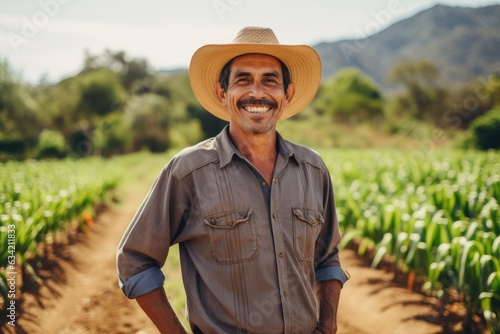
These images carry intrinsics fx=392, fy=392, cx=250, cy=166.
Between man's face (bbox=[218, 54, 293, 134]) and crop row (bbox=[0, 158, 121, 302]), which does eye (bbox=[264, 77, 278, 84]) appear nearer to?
man's face (bbox=[218, 54, 293, 134])

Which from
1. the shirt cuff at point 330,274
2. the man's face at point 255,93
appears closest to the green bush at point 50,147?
the man's face at point 255,93

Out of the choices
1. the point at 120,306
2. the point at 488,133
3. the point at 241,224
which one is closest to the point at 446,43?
the point at 488,133

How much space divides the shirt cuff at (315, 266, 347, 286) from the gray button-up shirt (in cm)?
19

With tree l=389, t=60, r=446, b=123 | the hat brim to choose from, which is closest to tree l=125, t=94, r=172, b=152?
the hat brim

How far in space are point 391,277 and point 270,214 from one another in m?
3.82

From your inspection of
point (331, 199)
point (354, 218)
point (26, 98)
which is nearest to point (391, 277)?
point (354, 218)

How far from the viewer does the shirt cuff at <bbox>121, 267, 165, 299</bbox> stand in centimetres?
142

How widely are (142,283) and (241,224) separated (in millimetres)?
418

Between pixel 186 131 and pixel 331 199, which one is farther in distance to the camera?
pixel 186 131

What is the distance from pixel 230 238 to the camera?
4.88 feet

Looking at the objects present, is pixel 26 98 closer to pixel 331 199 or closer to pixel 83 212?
pixel 83 212

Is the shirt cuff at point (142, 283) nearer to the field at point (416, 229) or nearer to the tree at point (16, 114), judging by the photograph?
the field at point (416, 229)

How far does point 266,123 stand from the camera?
163 centimetres

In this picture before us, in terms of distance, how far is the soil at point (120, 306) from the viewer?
3648 millimetres
